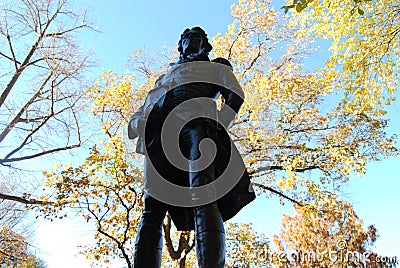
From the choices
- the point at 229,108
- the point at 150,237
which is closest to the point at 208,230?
the point at 150,237

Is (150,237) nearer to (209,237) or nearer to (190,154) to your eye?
(209,237)

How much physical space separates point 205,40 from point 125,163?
5.12m

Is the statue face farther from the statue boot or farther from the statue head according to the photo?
the statue boot

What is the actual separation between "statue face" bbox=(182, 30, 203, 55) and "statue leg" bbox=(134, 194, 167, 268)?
1.15 m

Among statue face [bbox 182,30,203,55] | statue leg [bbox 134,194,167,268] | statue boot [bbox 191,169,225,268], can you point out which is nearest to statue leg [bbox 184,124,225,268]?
statue boot [bbox 191,169,225,268]

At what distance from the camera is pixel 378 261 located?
13031 mm

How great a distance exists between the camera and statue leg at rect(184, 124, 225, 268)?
1.75m

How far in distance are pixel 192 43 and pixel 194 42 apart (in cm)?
2

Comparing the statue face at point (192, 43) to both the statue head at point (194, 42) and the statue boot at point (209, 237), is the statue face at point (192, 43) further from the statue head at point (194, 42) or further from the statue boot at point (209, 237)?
the statue boot at point (209, 237)

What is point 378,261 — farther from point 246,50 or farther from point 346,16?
point 346,16

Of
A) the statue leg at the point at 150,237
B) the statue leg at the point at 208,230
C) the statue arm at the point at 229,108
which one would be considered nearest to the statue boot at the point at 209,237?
the statue leg at the point at 208,230

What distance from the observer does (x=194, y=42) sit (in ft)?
8.84

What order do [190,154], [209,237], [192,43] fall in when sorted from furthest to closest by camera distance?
[192,43] < [190,154] < [209,237]

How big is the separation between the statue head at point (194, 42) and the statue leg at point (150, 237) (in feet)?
3.80
